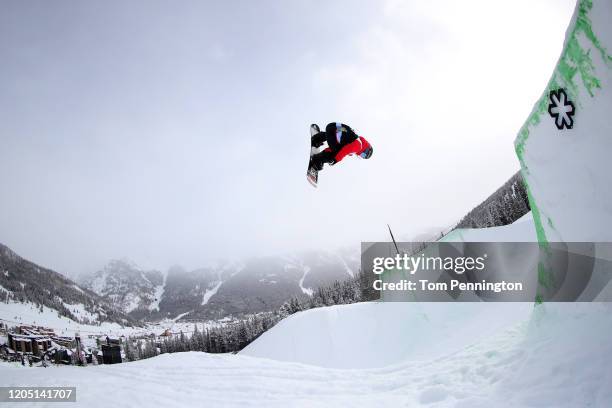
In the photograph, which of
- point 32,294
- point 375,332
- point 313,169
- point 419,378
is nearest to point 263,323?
point 375,332

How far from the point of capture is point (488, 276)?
831 inches

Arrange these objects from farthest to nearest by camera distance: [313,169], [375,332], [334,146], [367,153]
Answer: [375,332] → [313,169] → [367,153] → [334,146]

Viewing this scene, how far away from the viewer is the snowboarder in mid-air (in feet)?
27.6

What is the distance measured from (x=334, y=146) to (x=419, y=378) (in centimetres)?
576

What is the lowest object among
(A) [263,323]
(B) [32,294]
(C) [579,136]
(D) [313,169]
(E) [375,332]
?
(A) [263,323]

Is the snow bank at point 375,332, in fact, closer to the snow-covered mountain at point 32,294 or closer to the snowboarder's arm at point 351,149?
the snowboarder's arm at point 351,149

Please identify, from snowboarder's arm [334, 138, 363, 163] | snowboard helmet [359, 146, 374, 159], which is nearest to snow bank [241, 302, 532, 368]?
snowboard helmet [359, 146, 374, 159]

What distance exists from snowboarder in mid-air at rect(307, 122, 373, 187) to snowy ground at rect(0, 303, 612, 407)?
5.54m

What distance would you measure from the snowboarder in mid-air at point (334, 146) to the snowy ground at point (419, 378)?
554cm

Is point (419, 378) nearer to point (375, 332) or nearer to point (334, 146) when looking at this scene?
point (334, 146)

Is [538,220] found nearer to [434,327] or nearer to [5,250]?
[434,327]

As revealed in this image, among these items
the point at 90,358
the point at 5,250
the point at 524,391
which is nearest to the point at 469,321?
the point at 524,391

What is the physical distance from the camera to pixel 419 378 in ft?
23.2

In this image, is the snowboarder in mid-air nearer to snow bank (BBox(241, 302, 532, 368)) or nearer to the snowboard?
the snowboard
